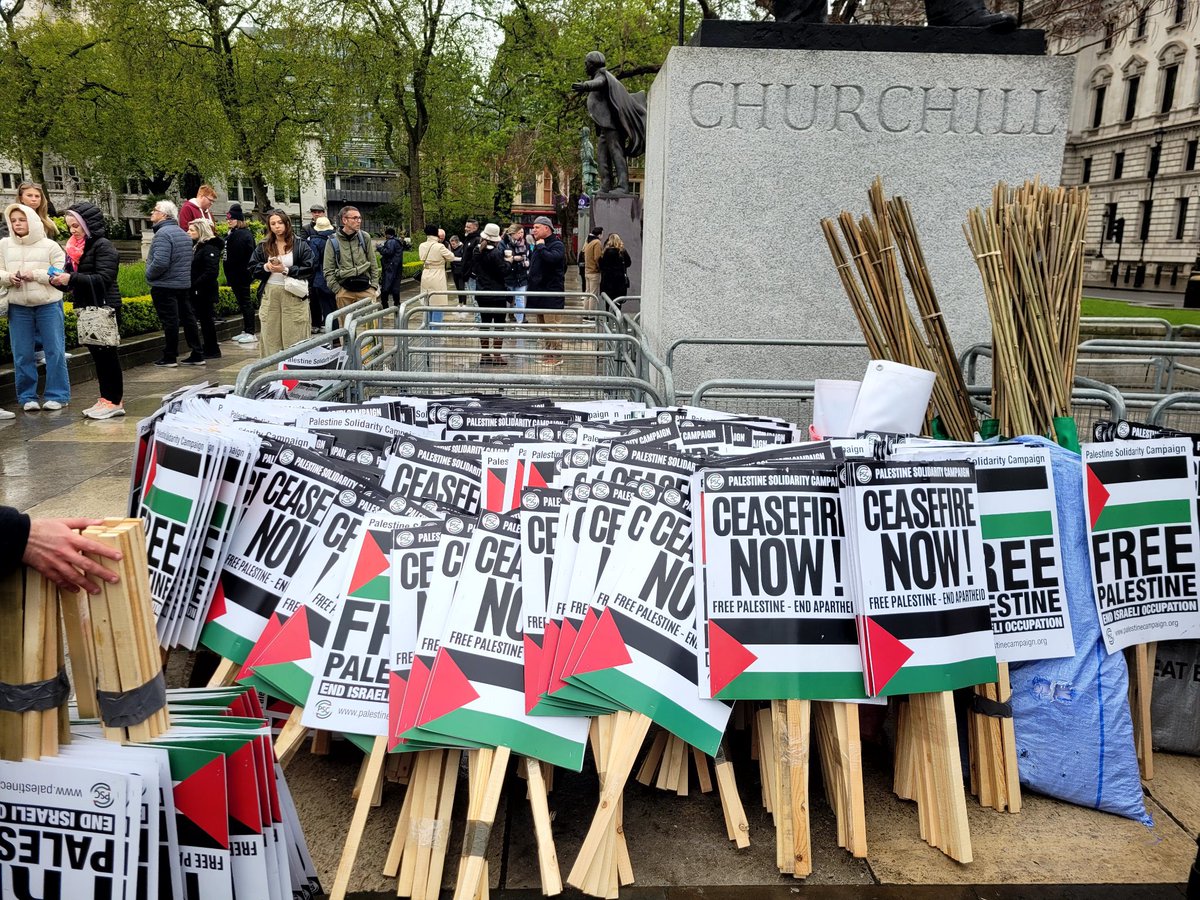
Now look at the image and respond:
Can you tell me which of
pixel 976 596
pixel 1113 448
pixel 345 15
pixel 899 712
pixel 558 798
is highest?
pixel 345 15

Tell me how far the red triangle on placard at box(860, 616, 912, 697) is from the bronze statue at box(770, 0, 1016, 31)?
457 centimetres

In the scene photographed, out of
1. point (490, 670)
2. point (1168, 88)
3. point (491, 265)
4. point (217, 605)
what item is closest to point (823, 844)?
point (490, 670)

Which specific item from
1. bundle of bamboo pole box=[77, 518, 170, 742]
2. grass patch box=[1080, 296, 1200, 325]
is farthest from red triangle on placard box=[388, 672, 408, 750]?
grass patch box=[1080, 296, 1200, 325]

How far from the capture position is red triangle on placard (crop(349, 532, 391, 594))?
10.6 feet

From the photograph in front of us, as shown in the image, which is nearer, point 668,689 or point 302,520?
point 668,689

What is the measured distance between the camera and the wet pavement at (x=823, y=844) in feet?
9.70

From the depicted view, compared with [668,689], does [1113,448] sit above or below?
above

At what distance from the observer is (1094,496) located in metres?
3.54

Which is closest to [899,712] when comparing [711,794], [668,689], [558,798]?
[711,794]

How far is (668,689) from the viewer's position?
9.79ft

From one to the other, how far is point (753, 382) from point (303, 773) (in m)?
2.56

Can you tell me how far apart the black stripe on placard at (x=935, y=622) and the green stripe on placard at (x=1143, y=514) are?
0.69 meters

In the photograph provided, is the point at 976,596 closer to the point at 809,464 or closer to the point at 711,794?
the point at 809,464

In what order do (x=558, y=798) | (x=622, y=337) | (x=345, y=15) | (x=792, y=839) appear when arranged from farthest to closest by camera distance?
(x=345, y=15) < (x=622, y=337) < (x=558, y=798) < (x=792, y=839)
